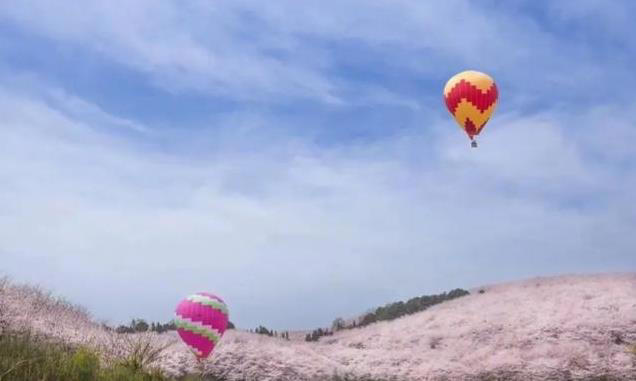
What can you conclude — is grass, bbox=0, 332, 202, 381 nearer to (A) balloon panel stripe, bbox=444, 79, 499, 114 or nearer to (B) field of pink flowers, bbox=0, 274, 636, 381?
(B) field of pink flowers, bbox=0, 274, 636, 381

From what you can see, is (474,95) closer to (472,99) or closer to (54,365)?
(472,99)

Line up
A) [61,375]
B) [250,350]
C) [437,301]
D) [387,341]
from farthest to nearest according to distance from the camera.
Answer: [437,301] < [387,341] < [250,350] < [61,375]

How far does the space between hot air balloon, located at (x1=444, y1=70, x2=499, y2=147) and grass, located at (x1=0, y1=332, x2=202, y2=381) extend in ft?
61.1

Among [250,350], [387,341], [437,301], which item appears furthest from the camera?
[437,301]

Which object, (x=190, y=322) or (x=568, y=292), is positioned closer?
(x=190, y=322)

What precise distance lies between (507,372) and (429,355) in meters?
3.45

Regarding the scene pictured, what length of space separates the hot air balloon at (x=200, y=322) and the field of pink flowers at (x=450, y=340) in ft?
3.36

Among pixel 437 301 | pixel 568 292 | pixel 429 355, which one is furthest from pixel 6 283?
pixel 568 292

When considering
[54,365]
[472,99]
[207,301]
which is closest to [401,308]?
[472,99]

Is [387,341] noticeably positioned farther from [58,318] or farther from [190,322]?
[58,318]

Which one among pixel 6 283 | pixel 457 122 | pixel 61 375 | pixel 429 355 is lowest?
pixel 61 375

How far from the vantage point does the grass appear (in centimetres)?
1847

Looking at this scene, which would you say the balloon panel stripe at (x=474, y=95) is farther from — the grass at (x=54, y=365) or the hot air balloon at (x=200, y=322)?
the grass at (x=54, y=365)

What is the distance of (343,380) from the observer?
97.8 feet
